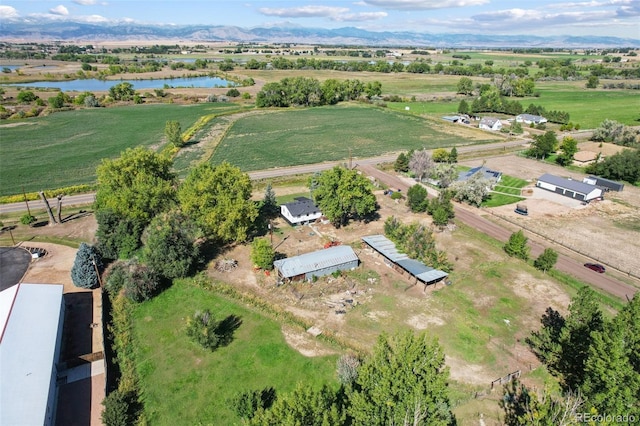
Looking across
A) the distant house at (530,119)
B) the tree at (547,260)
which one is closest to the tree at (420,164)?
the tree at (547,260)

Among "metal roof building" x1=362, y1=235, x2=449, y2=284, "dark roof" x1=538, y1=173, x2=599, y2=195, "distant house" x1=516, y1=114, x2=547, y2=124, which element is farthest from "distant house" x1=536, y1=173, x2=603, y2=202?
"distant house" x1=516, y1=114, x2=547, y2=124

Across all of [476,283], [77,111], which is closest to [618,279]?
[476,283]

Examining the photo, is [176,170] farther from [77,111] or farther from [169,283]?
[77,111]

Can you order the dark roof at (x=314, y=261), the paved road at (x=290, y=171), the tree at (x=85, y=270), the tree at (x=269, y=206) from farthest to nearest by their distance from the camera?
the paved road at (x=290, y=171), the tree at (x=269, y=206), the dark roof at (x=314, y=261), the tree at (x=85, y=270)

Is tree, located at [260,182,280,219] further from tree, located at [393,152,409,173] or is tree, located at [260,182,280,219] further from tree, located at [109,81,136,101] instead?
tree, located at [109,81,136,101]

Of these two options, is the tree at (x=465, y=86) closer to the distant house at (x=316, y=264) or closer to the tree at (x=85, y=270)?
the distant house at (x=316, y=264)
